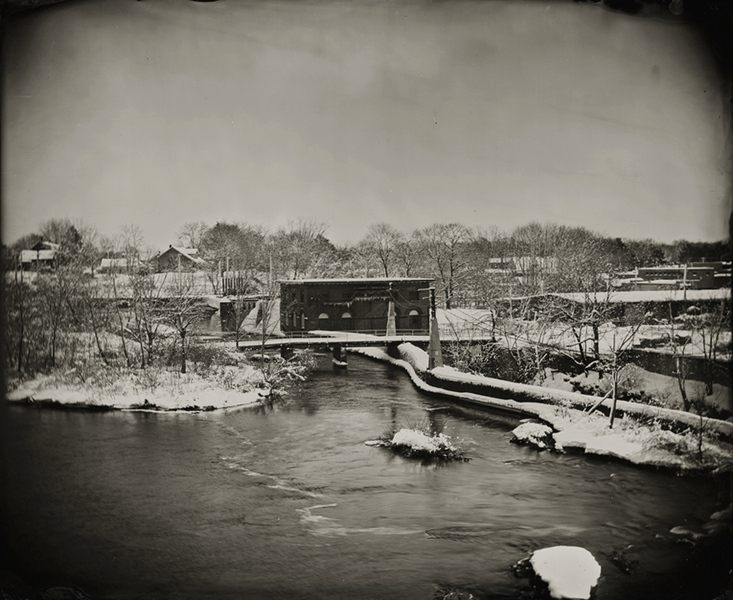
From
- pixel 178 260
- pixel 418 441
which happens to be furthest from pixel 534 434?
pixel 178 260

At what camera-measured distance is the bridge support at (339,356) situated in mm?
3777

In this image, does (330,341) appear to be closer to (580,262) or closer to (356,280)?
A: (356,280)

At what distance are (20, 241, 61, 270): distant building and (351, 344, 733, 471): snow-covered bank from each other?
207 centimetres

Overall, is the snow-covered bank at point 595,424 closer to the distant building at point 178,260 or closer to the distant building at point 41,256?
the distant building at point 178,260

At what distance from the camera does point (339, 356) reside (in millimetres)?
3814

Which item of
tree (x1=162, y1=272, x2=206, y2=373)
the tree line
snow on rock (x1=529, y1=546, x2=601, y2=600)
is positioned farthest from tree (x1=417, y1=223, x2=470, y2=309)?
snow on rock (x1=529, y1=546, x2=601, y2=600)

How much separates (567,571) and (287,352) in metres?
2.18

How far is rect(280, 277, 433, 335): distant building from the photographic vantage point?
368cm

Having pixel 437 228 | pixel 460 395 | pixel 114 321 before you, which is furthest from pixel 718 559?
pixel 114 321

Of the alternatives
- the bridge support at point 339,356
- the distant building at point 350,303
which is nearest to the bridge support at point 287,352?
the distant building at point 350,303

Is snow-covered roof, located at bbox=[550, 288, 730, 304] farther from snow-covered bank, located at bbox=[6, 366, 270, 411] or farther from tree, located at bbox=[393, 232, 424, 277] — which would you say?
snow-covered bank, located at bbox=[6, 366, 270, 411]

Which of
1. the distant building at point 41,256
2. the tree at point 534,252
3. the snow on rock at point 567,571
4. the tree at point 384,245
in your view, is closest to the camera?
the snow on rock at point 567,571

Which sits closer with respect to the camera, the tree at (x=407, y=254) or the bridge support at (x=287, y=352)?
the tree at (x=407, y=254)

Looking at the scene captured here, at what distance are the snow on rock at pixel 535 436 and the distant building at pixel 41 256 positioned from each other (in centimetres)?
325
